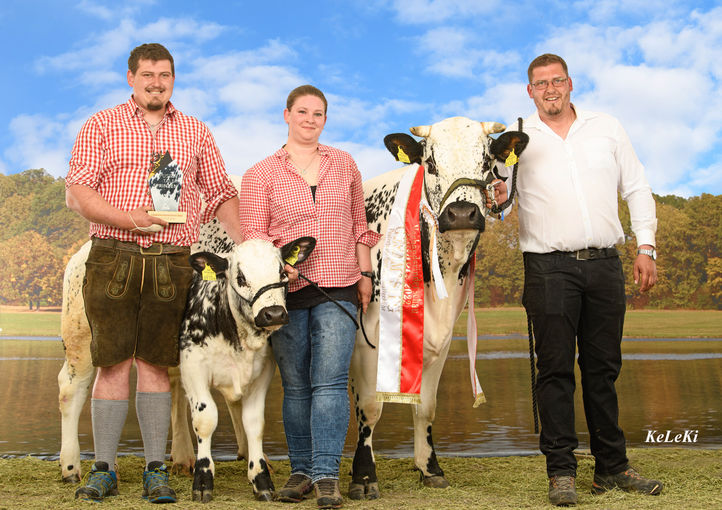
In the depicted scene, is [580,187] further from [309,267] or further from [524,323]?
[524,323]

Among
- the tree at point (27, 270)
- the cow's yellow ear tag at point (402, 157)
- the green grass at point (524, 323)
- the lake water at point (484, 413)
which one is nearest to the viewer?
the cow's yellow ear tag at point (402, 157)

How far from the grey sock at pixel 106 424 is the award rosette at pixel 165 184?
4.26 ft

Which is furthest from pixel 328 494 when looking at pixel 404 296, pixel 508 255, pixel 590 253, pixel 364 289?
pixel 508 255

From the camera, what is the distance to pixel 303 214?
5.05 metres

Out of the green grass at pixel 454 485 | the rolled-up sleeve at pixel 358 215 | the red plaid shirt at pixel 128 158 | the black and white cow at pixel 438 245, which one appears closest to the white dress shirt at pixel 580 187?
the black and white cow at pixel 438 245

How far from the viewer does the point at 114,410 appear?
4.96m

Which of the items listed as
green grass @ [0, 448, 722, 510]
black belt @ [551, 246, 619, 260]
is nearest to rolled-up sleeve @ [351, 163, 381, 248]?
black belt @ [551, 246, 619, 260]

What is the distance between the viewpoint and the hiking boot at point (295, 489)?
15.9 ft

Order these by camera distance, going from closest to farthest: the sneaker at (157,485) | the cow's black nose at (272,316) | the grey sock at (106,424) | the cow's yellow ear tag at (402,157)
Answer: the cow's black nose at (272,316), the sneaker at (157,485), the grey sock at (106,424), the cow's yellow ear tag at (402,157)

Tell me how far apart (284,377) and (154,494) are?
1095mm

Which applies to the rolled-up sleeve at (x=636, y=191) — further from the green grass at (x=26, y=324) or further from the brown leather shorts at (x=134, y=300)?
the green grass at (x=26, y=324)

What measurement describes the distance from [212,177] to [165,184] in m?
0.49

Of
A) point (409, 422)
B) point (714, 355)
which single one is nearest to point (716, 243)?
point (714, 355)

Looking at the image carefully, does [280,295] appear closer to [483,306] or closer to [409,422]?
[409,422]
